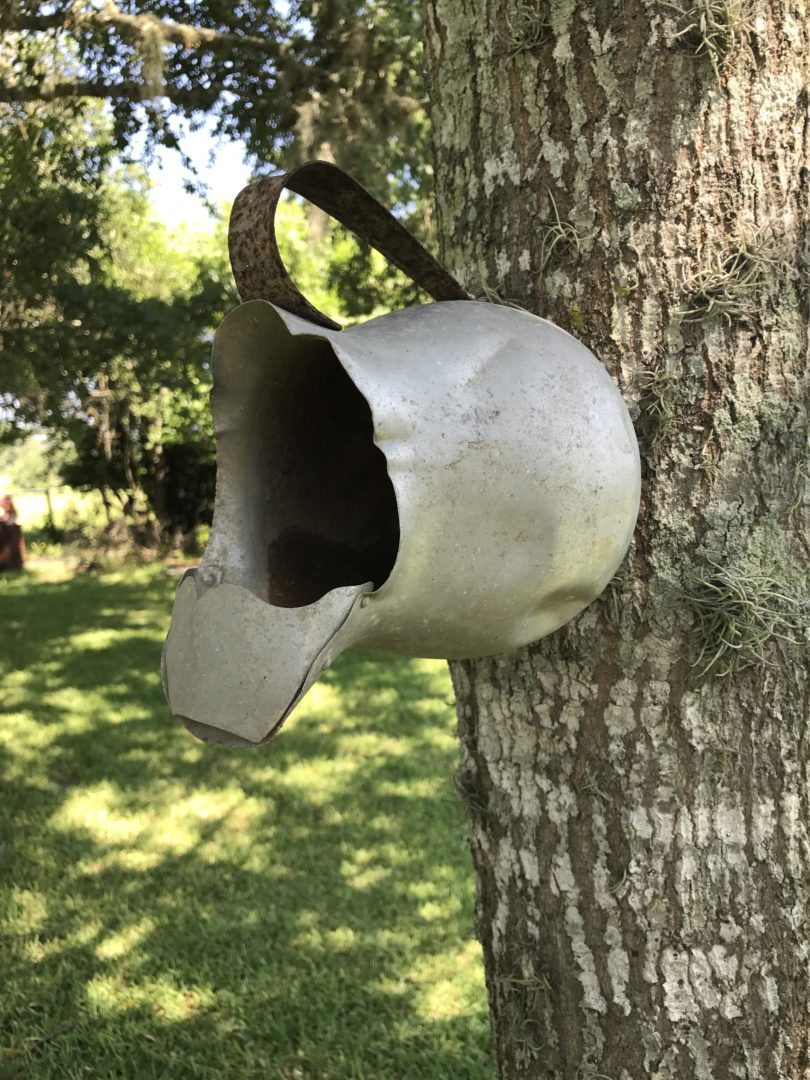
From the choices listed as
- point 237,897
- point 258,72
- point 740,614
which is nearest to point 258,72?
point 258,72

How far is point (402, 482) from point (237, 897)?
304 centimetres

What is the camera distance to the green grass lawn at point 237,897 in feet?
9.42

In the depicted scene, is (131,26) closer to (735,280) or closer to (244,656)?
(735,280)

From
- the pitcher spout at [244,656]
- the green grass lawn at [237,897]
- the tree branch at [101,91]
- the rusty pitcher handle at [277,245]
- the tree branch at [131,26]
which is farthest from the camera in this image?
the tree branch at [101,91]

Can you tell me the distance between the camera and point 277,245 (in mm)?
1069

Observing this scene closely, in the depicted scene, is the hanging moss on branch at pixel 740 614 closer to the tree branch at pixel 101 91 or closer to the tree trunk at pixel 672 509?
the tree trunk at pixel 672 509

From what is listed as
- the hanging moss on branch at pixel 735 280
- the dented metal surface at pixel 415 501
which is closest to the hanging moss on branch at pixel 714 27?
the hanging moss on branch at pixel 735 280

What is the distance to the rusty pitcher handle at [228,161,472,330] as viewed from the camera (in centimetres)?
111

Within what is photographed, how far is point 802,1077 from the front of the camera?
4.67 feet

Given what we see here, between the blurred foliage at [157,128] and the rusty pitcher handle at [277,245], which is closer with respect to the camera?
the rusty pitcher handle at [277,245]

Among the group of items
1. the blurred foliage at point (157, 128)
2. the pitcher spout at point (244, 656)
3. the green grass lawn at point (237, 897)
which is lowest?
the green grass lawn at point (237, 897)

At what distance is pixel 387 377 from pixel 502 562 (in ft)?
0.80

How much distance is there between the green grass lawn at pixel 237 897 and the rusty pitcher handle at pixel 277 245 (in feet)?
7.63

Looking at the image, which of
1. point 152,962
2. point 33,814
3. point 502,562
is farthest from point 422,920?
point 502,562
